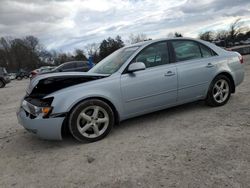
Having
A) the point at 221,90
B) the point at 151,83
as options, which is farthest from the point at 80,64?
the point at 151,83

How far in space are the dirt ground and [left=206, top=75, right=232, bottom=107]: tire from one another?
0.36 m

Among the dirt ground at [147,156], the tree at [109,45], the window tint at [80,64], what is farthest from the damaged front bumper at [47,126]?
the tree at [109,45]

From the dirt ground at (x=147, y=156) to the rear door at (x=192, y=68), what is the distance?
436mm

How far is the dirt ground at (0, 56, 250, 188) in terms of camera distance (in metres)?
2.87

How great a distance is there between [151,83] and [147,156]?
1.50m

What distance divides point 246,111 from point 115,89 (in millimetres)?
2456

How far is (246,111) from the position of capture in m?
4.82

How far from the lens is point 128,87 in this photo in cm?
435

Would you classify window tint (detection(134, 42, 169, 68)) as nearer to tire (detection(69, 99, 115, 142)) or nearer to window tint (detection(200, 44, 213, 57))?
window tint (detection(200, 44, 213, 57))

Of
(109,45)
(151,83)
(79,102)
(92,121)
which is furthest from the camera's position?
(109,45)

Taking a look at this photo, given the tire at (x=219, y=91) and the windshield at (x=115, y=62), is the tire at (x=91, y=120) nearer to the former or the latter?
the windshield at (x=115, y=62)

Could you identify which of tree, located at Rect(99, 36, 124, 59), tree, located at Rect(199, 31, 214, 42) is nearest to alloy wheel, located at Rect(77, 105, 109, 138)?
tree, located at Rect(99, 36, 124, 59)

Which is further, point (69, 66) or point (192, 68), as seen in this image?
point (69, 66)

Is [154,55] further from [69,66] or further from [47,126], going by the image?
[69,66]
